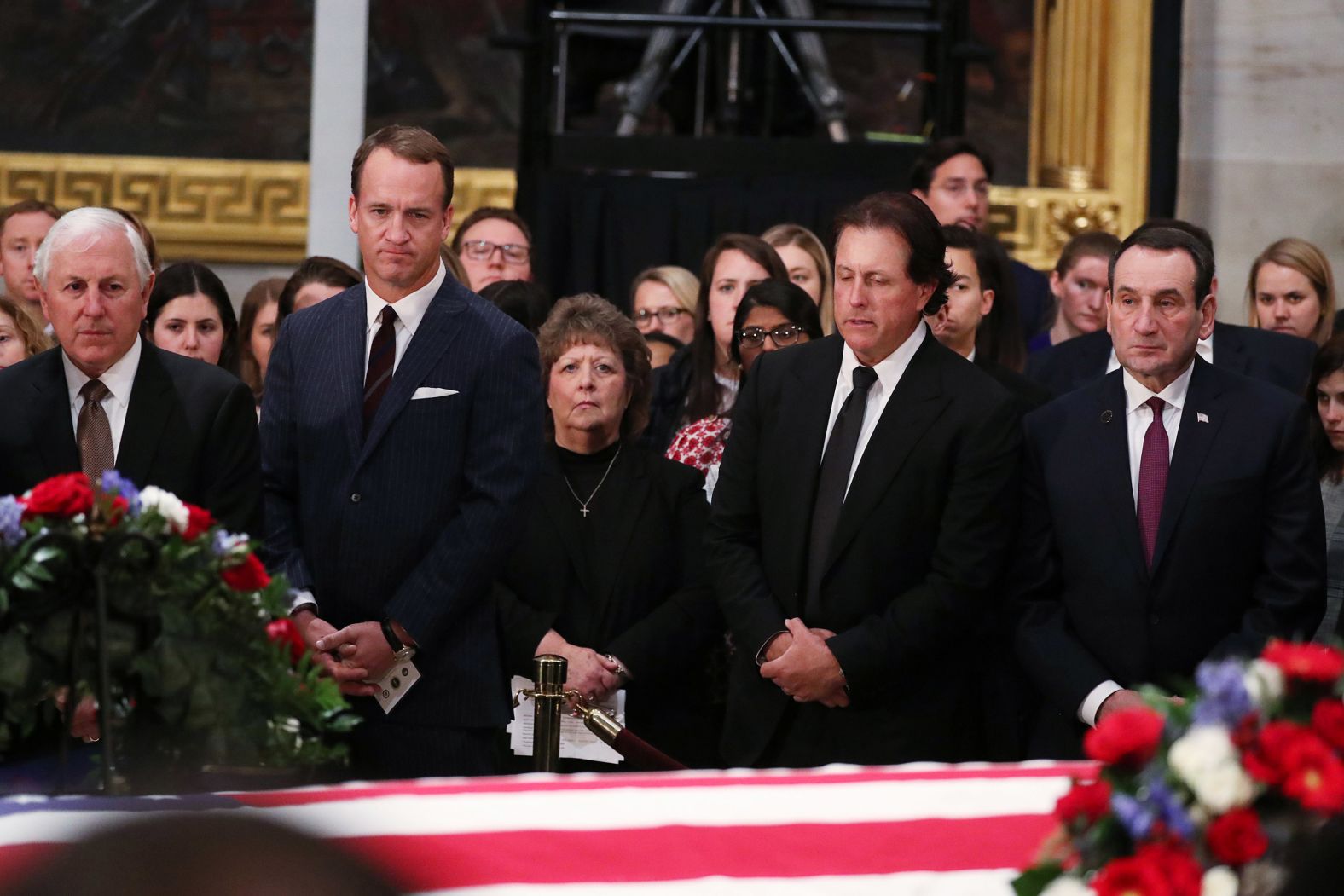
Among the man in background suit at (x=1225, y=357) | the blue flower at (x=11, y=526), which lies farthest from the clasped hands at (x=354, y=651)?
the man in background suit at (x=1225, y=357)

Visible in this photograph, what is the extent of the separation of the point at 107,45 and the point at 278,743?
22.8 ft

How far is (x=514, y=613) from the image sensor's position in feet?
13.2

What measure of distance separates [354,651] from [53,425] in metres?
0.66

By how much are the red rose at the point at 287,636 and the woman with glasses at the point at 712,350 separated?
2.38 metres

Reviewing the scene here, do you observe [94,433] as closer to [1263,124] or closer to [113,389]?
[113,389]

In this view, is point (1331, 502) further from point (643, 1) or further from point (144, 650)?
point (643, 1)

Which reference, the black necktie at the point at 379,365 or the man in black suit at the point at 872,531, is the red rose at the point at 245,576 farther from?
the man in black suit at the point at 872,531

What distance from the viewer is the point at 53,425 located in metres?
3.23

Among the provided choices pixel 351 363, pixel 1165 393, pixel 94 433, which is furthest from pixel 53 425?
pixel 1165 393

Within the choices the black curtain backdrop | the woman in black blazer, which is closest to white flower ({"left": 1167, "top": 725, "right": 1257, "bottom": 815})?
the woman in black blazer

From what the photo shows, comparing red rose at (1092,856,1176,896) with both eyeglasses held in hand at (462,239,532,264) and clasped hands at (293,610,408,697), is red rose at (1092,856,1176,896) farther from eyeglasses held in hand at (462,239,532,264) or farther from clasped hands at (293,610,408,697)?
eyeglasses held in hand at (462,239,532,264)

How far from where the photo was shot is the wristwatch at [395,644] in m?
3.33

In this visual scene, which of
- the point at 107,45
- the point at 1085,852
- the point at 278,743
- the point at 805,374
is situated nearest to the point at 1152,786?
the point at 1085,852

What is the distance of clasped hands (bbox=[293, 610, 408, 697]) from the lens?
130 inches
